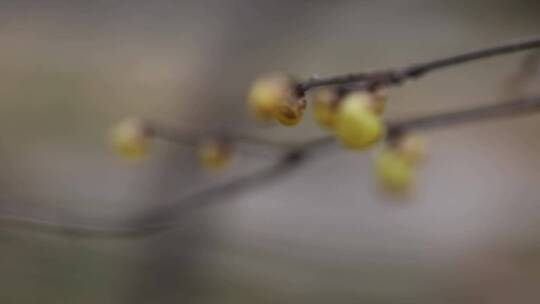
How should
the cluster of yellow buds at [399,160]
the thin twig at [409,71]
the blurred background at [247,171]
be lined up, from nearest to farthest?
the thin twig at [409,71]
the cluster of yellow buds at [399,160]
the blurred background at [247,171]

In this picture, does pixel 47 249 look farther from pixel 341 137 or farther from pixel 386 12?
pixel 386 12

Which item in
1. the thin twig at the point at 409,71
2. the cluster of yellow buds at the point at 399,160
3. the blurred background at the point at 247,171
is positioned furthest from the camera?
the blurred background at the point at 247,171

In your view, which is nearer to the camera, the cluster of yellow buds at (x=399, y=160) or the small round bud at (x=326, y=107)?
the small round bud at (x=326, y=107)

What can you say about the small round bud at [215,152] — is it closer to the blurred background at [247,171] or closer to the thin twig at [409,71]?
the blurred background at [247,171]

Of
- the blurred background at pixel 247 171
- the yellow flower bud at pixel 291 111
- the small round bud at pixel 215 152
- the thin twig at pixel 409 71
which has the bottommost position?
the yellow flower bud at pixel 291 111

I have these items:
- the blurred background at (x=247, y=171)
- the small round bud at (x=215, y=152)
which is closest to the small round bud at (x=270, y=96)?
the small round bud at (x=215, y=152)

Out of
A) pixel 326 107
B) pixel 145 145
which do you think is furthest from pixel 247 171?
pixel 326 107

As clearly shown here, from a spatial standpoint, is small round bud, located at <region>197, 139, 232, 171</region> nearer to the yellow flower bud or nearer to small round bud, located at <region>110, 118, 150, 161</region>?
small round bud, located at <region>110, 118, 150, 161</region>
